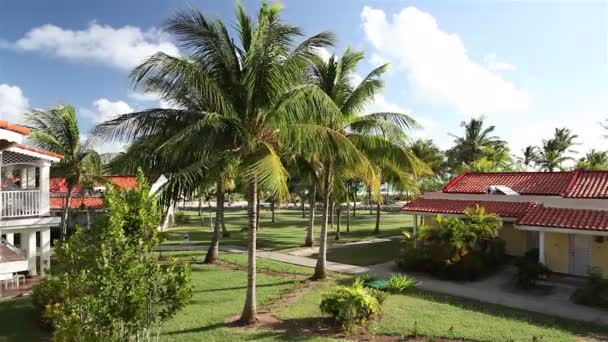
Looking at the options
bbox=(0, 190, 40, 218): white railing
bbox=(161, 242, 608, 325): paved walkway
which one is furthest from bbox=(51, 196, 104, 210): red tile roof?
bbox=(161, 242, 608, 325): paved walkway

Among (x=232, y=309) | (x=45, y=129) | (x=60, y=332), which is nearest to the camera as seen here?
(x=60, y=332)

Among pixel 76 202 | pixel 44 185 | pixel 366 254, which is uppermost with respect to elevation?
pixel 44 185

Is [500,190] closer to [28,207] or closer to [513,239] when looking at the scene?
[513,239]

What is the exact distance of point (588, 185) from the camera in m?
17.6

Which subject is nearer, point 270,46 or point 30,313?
point 270,46

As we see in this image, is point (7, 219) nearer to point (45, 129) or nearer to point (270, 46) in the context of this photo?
point (45, 129)

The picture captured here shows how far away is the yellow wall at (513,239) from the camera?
65.0ft

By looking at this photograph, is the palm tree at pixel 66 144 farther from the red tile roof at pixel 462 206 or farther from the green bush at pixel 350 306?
the red tile roof at pixel 462 206

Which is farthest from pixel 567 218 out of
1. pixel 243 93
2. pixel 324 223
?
pixel 243 93

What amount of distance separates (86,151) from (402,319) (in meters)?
17.8

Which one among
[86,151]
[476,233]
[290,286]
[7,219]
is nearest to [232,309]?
[290,286]

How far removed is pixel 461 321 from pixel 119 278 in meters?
8.95

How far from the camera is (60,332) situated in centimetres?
642

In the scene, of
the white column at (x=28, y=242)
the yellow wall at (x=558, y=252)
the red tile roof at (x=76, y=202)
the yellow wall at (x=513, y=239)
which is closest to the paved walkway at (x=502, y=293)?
the yellow wall at (x=558, y=252)
